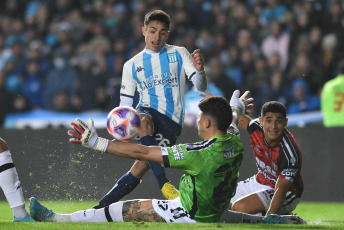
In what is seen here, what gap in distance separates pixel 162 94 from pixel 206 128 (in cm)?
165

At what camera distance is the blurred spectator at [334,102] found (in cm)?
1159

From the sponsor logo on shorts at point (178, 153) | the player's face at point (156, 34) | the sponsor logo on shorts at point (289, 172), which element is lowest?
the sponsor logo on shorts at point (289, 172)

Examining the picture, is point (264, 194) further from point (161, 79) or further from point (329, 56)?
point (329, 56)

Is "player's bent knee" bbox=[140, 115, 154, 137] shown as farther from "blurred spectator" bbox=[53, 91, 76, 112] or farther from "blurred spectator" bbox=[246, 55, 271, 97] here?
"blurred spectator" bbox=[53, 91, 76, 112]

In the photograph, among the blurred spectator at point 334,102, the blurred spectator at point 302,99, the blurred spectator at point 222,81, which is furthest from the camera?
the blurred spectator at point 222,81

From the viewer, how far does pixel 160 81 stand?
7691 mm

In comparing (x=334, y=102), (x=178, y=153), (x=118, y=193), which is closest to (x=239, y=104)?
(x=118, y=193)

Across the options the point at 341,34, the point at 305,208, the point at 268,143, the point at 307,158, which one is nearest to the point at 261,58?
the point at 341,34

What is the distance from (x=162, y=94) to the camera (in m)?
7.66

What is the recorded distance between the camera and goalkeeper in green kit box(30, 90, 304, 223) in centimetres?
588

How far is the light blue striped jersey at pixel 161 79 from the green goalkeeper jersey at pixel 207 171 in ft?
5.11

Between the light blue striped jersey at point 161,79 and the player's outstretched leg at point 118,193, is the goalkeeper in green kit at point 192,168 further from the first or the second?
the light blue striped jersey at point 161,79

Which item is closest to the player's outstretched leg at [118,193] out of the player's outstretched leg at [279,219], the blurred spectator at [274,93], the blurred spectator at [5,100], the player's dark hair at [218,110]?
the player's outstretched leg at [279,219]

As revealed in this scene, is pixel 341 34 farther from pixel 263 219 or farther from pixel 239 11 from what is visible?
pixel 263 219
